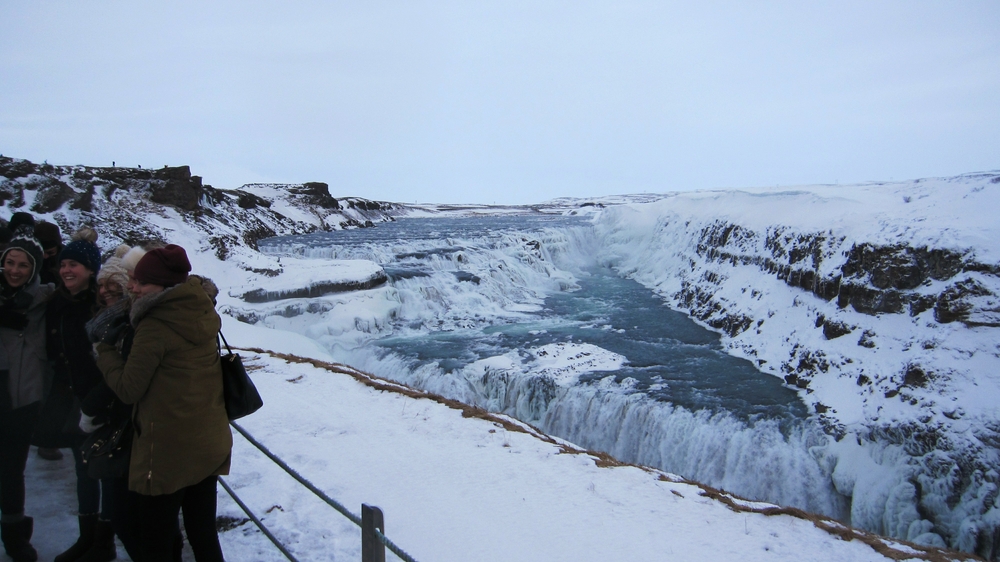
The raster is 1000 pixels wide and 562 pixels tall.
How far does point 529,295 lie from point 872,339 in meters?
15.3

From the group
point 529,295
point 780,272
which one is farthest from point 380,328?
point 780,272

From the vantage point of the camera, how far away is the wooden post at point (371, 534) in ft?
8.59

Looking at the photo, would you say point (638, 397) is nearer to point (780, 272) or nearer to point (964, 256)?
point (964, 256)

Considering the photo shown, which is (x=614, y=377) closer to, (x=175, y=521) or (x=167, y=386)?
(x=175, y=521)

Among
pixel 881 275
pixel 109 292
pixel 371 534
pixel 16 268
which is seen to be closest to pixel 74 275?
pixel 16 268

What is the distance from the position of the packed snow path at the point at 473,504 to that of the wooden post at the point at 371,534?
1.92m

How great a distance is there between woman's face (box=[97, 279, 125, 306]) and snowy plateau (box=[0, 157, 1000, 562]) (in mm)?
1953

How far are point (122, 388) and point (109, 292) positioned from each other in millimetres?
809

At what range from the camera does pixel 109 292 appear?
129 inches

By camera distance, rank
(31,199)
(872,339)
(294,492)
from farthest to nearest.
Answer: (31,199), (872,339), (294,492)

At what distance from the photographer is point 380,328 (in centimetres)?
1883

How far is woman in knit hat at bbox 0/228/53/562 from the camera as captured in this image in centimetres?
361

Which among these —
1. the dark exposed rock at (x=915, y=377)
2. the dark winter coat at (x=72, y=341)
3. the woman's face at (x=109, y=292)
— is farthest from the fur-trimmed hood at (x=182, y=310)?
the dark exposed rock at (x=915, y=377)

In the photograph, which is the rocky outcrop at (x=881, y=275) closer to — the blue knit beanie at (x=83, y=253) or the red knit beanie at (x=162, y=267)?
the red knit beanie at (x=162, y=267)
